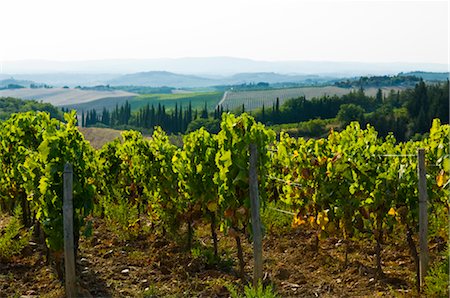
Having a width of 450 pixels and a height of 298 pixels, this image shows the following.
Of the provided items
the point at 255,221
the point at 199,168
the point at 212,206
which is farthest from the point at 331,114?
the point at 255,221

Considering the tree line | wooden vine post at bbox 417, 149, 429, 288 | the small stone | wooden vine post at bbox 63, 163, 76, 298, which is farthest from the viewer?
the tree line

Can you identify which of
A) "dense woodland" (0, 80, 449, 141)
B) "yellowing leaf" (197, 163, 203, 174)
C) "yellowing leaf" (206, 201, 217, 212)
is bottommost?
"dense woodland" (0, 80, 449, 141)

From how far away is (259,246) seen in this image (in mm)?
8078

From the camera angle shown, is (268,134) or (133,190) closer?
(268,134)

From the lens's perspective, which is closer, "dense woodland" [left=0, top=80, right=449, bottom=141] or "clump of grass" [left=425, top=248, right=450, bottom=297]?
"clump of grass" [left=425, top=248, right=450, bottom=297]

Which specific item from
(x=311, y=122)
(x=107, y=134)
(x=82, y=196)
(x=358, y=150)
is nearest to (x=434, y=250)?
(x=358, y=150)

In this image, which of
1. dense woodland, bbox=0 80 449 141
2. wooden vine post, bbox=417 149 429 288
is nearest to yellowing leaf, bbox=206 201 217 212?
wooden vine post, bbox=417 149 429 288

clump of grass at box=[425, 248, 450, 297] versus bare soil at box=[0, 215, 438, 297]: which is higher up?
clump of grass at box=[425, 248, 450, 297]

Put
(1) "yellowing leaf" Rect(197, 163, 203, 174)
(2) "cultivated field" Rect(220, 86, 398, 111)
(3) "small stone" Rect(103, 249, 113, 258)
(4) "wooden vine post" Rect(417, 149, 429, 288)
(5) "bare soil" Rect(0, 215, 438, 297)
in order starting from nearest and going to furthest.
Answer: (4) "wooden vine post" Rect(417, 149, 429, 288) < (5) "bare soil" Rect(0, 215, 438, 297) < (1) "yellowing leaf" Rect(197, 163, 203, 174) < (3) "small stone" Rect(103, 249, 113, 258) < (2) "cultivated field" Rect(220, 86, 398, 111)

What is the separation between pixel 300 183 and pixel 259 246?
2.82m

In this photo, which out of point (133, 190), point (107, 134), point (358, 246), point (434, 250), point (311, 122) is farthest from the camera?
point (311, 122)

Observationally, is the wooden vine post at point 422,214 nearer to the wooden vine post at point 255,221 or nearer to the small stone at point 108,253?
the wooden vine post at point 255,221

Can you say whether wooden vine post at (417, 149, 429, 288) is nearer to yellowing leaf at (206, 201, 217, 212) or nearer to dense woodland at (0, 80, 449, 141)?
yellowing leaf at (206, 201, 217, 212)

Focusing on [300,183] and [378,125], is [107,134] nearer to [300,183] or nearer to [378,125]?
[378,125]
